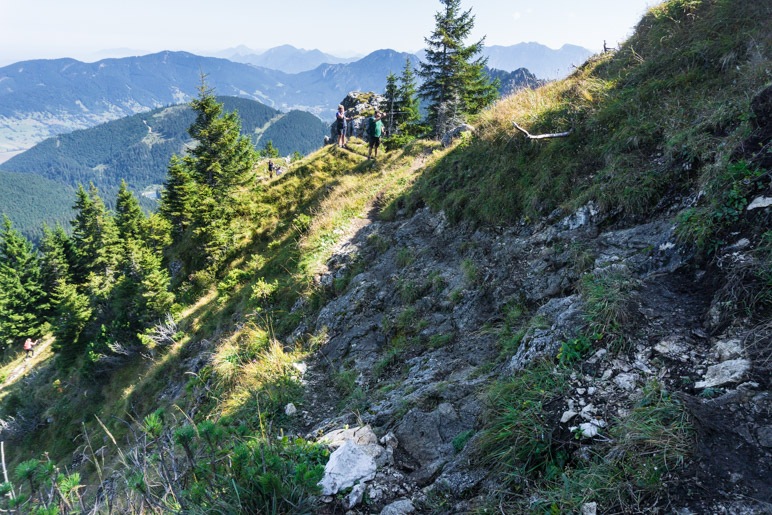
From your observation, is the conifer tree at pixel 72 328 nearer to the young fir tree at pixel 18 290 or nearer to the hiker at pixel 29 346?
the hiker at pixel 29 346

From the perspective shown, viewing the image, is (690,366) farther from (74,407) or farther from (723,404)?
(74,407)

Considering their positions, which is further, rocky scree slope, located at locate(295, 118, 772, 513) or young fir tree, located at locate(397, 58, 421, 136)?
young fir tree, located at locate(397, 58, 421, 136)

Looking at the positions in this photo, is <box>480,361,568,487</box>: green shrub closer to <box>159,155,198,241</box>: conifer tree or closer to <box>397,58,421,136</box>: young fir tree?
<box>159,155,198,241</box>: conifer tree

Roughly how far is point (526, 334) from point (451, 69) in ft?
99.6

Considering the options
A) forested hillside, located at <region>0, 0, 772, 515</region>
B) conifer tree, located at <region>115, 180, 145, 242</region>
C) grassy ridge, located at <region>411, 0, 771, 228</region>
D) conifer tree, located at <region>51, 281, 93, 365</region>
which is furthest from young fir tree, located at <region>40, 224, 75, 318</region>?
grassy ridge, located at <region>411, 0, 771, 228</region>

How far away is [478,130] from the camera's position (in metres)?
10.7

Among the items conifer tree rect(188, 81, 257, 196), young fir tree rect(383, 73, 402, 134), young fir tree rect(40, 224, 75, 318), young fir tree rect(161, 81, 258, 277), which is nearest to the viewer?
young fir tree rect(161, 81, 258, 277)

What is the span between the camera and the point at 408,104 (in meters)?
37.4

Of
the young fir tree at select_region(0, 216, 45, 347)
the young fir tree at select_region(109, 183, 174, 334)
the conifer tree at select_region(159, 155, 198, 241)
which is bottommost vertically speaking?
the young fir tree at select_region(0, 216, 45, 347)

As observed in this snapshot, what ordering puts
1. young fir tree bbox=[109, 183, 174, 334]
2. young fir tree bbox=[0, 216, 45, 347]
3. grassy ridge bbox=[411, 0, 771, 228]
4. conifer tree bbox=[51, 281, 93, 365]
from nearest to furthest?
grassy ridge bbox=[411, 0, 771, 228] < young fir tree bbox=[109, 183, 174, 334] < conifer tree bbox=[51, 281, 93, 365] < young fir tree bbox=[0, 216, 45, 347]

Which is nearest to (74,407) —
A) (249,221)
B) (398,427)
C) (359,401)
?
(249,221)

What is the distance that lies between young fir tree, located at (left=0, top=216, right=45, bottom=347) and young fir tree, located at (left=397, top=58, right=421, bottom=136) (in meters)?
41.9

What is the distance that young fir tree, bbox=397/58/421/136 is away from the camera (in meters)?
36.6

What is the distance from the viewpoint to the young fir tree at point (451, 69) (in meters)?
29.3
